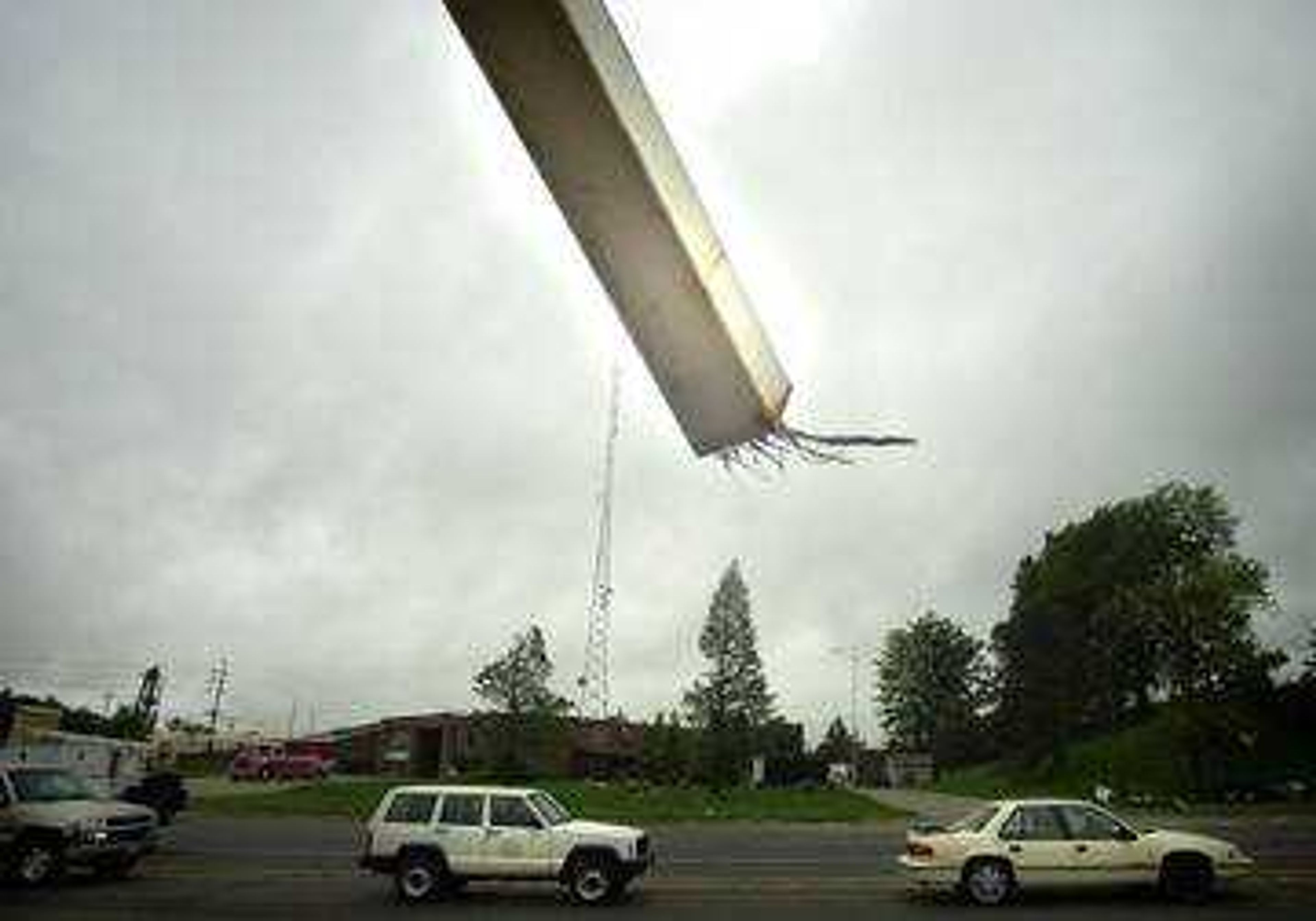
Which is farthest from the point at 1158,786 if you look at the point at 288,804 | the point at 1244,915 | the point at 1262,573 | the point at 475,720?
the point at 1244,915

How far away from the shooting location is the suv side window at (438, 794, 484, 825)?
20.5 m

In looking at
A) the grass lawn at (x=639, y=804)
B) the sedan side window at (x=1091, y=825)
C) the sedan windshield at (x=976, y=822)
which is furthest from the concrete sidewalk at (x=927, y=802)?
the sedan side window at (x=1091, y=825)

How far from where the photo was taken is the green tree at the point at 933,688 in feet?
426

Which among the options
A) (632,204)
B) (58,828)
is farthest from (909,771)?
(632,204)

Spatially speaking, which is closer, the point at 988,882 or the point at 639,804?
the point at 988,882

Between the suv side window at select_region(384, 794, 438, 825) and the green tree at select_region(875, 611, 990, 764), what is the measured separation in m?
114

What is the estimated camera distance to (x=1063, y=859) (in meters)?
19.2

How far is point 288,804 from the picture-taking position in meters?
49.1

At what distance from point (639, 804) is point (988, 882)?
32.5 meters

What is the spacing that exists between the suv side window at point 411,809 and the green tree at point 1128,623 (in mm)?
59024

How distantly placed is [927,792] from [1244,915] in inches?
2570

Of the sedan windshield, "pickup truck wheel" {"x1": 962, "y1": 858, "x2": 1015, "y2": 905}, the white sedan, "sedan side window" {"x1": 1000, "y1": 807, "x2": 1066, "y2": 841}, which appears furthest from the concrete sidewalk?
"pickup truck wheel" {"x1": 962, "y1": 858, "x2": 1015, "y2": 905}

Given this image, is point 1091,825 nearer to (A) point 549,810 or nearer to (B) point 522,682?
(A) point 549,810

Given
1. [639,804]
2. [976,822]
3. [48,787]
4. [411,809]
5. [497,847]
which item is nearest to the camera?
[976,822]
